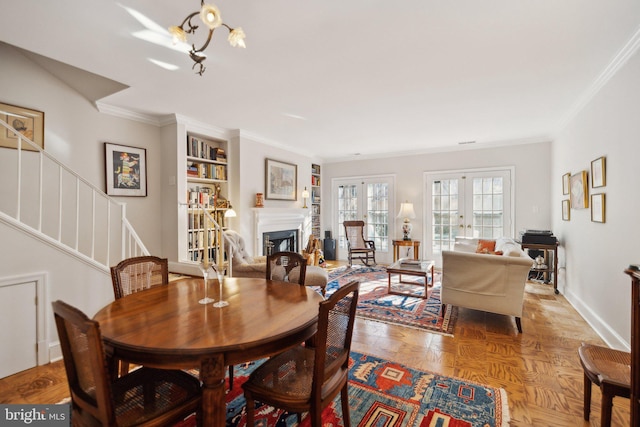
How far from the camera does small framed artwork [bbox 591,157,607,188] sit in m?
2.71

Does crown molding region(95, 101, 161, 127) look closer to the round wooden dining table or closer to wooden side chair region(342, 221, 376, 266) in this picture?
the round wooden dining table

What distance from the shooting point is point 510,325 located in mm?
3041

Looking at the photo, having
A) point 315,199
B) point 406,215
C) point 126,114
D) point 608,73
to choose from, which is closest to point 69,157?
point 126,114

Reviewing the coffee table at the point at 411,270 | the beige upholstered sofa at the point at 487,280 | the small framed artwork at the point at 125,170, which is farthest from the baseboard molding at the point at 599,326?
the small framed artwork at the point at 125,170

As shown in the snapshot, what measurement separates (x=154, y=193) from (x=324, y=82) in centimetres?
291

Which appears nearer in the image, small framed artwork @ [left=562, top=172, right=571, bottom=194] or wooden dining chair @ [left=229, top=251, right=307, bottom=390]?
wooden dining chair @ [left=229, top=251, right=307, bottom=390]

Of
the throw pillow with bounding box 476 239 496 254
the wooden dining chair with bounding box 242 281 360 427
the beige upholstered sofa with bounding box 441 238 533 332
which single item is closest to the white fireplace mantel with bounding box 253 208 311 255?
the beige upholstered sofa with bounding box 441 238 533 332

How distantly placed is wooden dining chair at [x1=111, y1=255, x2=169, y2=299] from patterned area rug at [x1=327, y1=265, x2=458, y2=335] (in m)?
1.88

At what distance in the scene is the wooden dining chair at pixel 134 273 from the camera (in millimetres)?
1793

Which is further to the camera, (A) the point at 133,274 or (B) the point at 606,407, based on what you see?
(A) the point at 133,274

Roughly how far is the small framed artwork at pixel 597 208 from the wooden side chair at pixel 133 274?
389cm

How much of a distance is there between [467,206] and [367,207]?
2092mm

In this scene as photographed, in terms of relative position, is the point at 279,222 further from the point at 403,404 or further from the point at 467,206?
the point at 403,404

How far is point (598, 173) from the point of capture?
2828 mm
